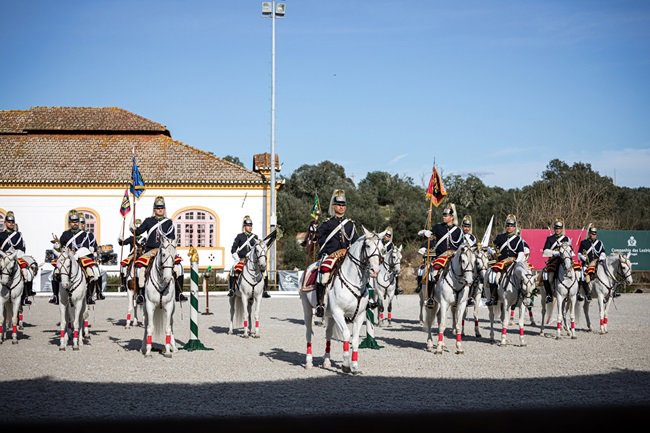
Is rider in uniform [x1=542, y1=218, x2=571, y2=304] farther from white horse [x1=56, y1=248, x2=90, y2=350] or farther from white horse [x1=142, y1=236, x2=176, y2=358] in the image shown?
white horse [x1=56, y1=248, x2=90, y2=350]

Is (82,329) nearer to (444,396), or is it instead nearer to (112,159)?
(444,396)

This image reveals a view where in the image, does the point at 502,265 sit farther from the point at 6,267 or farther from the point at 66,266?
the point at 6,267

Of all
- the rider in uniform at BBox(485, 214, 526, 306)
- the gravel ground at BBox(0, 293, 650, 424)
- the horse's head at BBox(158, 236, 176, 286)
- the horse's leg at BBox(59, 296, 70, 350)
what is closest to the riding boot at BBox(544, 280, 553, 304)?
the gravel ground at BBox(0, 293, 650, 424)

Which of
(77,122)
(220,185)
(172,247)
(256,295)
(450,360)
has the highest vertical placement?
(77,122)

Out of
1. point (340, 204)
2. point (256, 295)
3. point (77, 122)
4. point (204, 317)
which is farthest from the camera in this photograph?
point (77, 122)

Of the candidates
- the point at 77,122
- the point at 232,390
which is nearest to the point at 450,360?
the point at 232,390

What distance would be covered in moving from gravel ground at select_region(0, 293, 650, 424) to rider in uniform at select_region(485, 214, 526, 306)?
1429 millimetres

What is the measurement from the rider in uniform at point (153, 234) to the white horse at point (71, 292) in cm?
161

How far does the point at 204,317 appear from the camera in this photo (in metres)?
23.2

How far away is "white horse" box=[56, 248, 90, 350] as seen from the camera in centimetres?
1462

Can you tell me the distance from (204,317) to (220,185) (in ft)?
63.2

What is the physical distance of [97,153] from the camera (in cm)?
4400

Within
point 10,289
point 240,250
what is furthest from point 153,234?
point 10,289

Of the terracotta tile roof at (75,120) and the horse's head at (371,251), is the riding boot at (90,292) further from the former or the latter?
the terracotta tile roof at (75,120)
